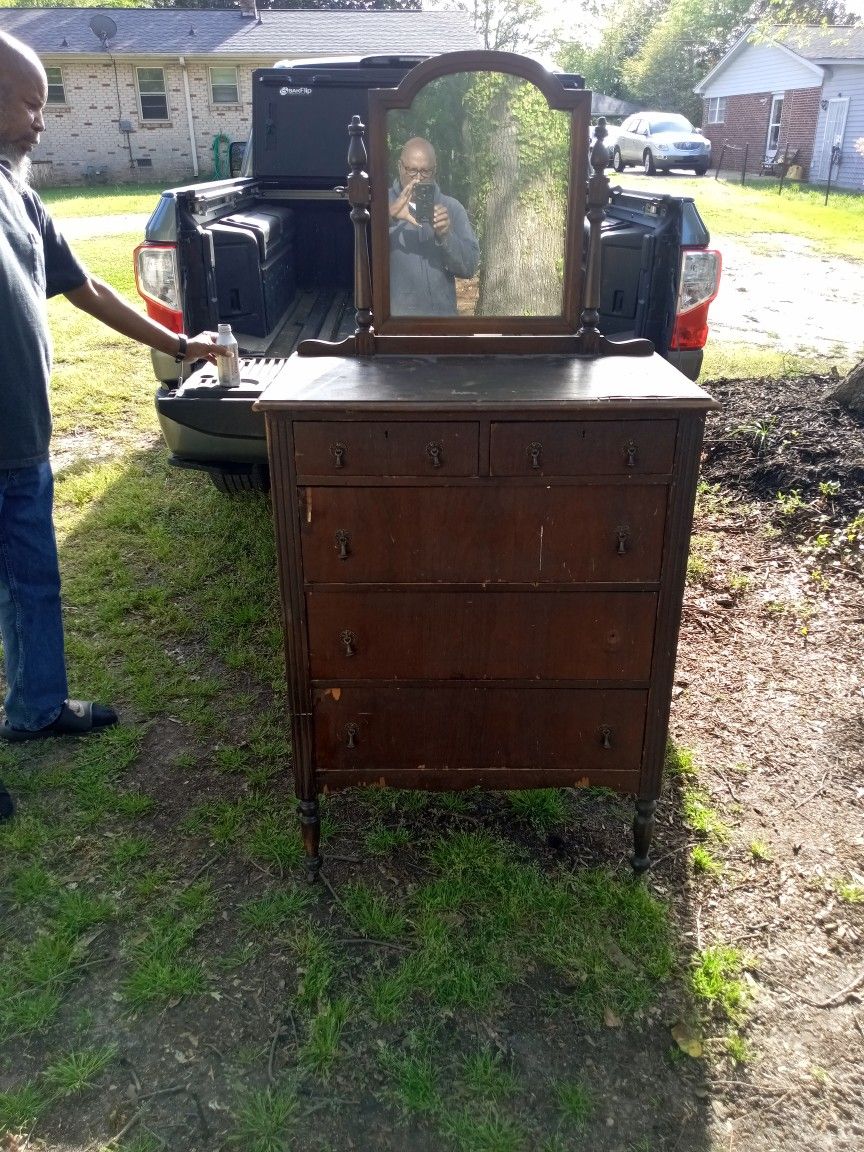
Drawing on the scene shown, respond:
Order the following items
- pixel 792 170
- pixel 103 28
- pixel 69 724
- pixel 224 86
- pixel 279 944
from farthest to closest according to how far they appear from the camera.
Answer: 1. pixel 792 170
2. pixel 224 86
3. pixel 103 28
4. pixel 69 724
5. pixel 279 944

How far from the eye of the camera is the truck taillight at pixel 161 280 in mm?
3439

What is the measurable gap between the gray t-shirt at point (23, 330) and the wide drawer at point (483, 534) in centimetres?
105

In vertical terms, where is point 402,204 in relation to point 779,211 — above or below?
above

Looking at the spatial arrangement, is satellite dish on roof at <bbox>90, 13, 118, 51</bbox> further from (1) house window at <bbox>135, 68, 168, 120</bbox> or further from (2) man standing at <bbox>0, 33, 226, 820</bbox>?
(2) man standing at <bbox>0, 33, 226, 820</bbox>

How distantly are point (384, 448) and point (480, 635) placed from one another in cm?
55

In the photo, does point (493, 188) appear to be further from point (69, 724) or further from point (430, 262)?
point (69, 724)

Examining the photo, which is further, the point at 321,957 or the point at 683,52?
the point at 683,52

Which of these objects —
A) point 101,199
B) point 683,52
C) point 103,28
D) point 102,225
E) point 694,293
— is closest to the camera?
point 694,293

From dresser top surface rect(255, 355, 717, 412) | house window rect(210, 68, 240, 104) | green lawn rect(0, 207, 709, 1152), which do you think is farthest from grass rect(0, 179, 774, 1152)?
house window rect(210, 68, 240, 104)

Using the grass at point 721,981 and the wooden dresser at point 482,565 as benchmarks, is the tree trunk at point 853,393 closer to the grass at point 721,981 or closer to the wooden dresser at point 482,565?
the wooden dresser at point 482,565

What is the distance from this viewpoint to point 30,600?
2803mm

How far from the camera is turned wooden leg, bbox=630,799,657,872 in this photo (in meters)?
2.39

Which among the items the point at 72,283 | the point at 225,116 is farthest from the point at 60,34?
the point at 72,283

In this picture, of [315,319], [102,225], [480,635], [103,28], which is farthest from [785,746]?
[103,28]
